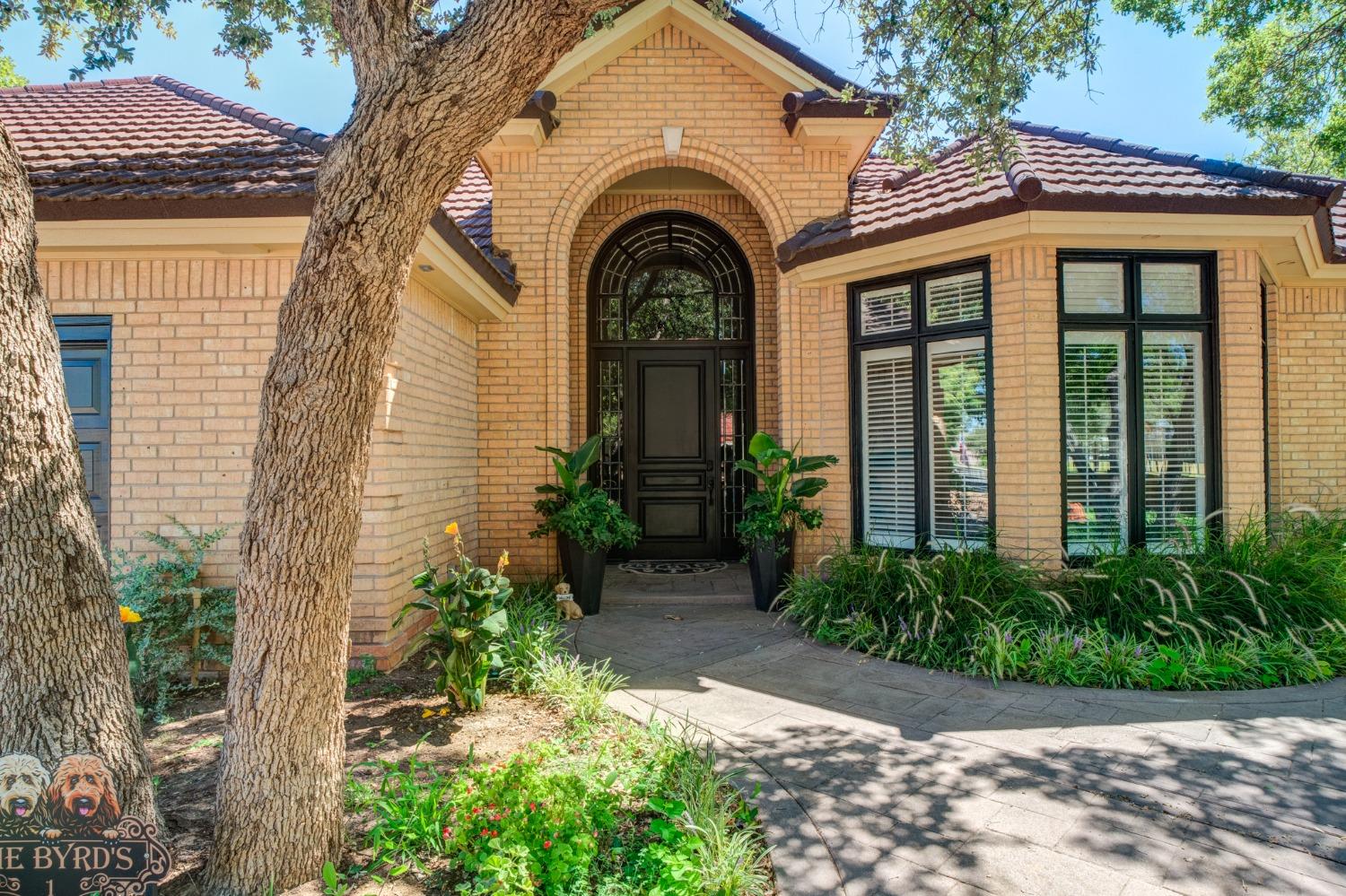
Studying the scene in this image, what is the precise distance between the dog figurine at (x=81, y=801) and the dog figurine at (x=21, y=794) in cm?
3

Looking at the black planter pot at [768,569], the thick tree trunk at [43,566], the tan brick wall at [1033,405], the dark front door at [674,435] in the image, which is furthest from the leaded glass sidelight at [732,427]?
the thick tree trunk at [43,566]

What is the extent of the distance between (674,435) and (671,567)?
1636mm

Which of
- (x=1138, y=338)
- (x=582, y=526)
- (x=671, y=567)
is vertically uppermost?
(x=1138, y=338)

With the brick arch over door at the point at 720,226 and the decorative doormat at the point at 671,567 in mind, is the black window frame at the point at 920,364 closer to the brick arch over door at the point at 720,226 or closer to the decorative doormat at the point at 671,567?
the brick arch over door at the point at 720,226

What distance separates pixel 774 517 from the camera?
22.2 ft

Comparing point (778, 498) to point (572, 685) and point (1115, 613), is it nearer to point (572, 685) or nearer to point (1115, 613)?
point (1115, 613)

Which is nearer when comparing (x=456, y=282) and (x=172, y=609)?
(x=172, y=609)

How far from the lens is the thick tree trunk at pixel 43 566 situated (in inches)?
86.3

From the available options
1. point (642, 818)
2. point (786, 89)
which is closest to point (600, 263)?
point (786, 89)

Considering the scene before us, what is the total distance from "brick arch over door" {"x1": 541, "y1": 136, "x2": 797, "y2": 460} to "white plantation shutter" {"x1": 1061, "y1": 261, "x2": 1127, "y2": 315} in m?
2.76

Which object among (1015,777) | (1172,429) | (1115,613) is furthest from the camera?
(1172,429)

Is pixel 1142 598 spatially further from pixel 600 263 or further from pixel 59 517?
pixel 600 263

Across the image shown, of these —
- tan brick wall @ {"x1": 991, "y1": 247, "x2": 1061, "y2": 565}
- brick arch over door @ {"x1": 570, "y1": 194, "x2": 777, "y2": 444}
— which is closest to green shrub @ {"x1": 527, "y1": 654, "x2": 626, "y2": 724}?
tan brick wall @ {"x1": 991, "y1": 247, "x2": 1061, "y2": 565}

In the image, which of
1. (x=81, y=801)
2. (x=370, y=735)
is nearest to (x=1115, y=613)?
(x=370, y=735)
